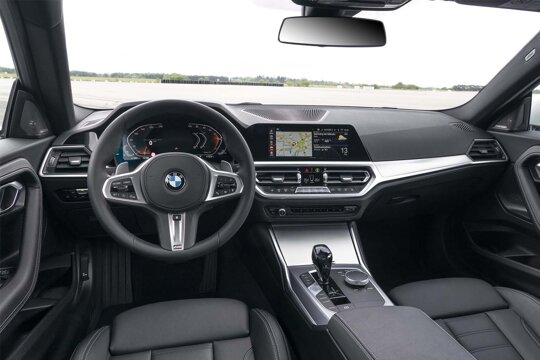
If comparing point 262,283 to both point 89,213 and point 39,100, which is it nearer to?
point 89,213

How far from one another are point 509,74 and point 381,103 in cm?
79

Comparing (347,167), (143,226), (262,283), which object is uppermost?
(347,167)

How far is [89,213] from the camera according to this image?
7.54 feet

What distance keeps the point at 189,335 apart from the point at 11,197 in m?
0.96

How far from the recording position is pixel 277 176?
2324mm

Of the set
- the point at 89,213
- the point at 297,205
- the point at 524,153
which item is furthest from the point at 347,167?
the point at 89,213

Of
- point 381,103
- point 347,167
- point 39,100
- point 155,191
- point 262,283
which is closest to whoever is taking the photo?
point 155,191

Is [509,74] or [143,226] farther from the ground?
[509,74]

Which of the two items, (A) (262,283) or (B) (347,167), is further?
(A) (262,283)

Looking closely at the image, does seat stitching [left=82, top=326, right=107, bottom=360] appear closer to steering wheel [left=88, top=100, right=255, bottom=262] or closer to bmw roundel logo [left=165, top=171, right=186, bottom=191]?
steering wheel [left=88, top=100, right=255, bottom=262]

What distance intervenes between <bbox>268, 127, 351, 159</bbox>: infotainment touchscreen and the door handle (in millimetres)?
1238

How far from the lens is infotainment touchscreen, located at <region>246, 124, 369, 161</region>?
7.69 ft

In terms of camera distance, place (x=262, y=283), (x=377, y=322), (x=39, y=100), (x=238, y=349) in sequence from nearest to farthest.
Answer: (x=377, y=322) → (x=238, y=349) → (x=39, y=100) → (x=262, y=283)

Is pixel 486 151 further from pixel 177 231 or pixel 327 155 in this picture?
pixel 177 231
